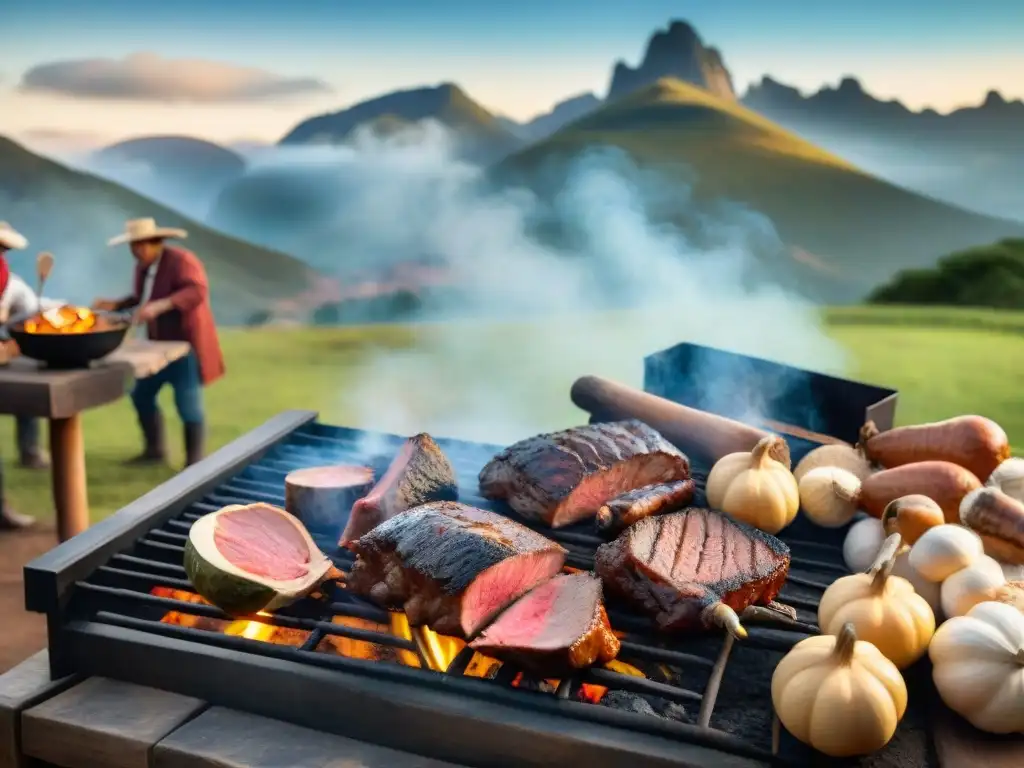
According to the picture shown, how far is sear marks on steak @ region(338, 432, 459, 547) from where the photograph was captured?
10.8 feet

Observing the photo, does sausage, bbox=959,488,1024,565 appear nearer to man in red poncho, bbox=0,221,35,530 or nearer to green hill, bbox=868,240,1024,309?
man in red poncho, bbox=0,221,35,530

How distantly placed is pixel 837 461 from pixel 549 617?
5.78ft

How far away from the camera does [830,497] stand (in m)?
3.44

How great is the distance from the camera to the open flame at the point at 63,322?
5.64 meters

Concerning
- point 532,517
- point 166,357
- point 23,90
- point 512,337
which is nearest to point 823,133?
point 512,337

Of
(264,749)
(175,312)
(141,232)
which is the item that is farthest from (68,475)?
(264,749)

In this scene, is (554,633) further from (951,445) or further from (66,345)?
(66,345)

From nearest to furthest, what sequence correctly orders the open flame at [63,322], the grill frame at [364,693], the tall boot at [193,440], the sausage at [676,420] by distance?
1. the grill frame at [364,693]
2. the sausage at [676,420]
3. the open flame at [63,322]
4. the tall boot at [193,440]

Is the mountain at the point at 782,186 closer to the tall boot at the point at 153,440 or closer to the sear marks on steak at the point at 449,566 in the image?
the tall boot at the point at 153,440

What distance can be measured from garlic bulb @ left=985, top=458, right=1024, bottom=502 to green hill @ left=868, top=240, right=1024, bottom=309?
10633mm

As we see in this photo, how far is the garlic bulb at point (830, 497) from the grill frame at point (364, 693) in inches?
16.6

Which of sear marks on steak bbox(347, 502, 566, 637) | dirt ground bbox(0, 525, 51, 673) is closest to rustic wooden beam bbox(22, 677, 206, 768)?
sear marks on steak bbox(347, 502, 566, 637)

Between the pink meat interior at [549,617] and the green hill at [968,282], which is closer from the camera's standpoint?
the pink meat interior at [549,617]

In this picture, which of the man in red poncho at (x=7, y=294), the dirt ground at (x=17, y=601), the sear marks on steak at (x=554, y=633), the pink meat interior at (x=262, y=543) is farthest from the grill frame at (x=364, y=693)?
the man in red poncho at (x=7, y=294)
